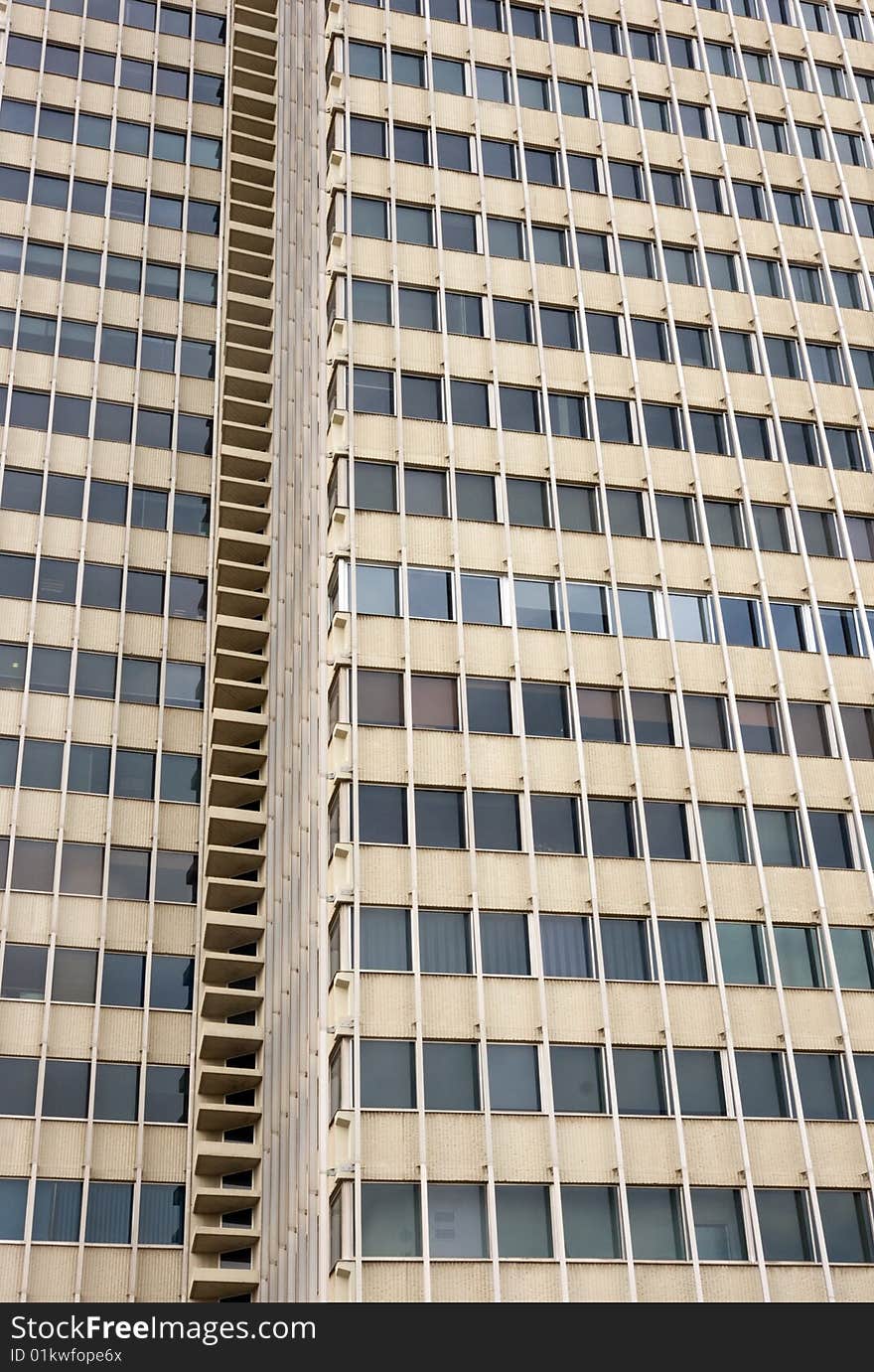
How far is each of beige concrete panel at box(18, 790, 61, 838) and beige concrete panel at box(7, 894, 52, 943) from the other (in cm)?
197

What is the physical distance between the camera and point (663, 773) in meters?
38.7

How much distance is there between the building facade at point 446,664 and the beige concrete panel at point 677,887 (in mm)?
121

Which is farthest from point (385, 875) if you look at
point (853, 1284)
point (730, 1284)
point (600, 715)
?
point (853, 1284)

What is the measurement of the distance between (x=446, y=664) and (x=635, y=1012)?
9.68 metres

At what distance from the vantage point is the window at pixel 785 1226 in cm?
3384

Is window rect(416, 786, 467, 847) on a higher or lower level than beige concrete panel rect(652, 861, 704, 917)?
higher

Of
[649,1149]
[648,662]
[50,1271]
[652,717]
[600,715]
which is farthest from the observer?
[50,1271]

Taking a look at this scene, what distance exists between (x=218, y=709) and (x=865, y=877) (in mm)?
21514

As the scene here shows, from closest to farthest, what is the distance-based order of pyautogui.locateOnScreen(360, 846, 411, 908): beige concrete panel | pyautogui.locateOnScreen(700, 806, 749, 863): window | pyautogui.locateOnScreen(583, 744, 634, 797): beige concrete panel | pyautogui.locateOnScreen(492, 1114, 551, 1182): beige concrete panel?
pyautogui.locateOnScreen(492, 1114, 551, 1182): beige concrete panel → pyautogui.locateOnScreen(360, 846, 411, 908): beige concrete panel → pyautogui.locateOnScreen(583, 744, 634, 797): beige concrete panel → pyautogui.locateOnScreen(700, 806, 749, 863): window

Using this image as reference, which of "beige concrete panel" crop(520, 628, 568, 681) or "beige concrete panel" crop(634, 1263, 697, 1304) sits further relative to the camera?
"beige concrete panel" crop(520, 628, 568, 681)

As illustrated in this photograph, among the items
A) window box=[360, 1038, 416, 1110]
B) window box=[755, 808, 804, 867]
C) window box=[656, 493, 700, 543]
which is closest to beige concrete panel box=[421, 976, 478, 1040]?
window box=[360, 1038, 416, 1110]

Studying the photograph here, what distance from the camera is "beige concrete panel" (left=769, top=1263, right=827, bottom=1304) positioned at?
109 ft

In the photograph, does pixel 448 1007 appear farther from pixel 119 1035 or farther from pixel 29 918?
pixel 29 918

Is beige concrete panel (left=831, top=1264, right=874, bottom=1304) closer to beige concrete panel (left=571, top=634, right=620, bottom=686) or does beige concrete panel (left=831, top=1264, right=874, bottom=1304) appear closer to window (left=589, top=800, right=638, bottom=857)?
window (left=589, top=800, right=638, bottom=857)
